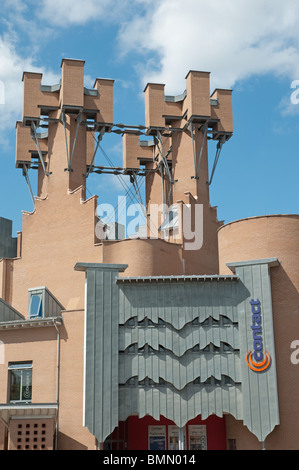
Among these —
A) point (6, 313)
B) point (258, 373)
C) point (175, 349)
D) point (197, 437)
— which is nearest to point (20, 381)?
point (6, 313)

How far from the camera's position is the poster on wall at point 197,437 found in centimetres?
4016

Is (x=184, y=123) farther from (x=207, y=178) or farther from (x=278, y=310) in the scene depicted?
(x=278, y=310)

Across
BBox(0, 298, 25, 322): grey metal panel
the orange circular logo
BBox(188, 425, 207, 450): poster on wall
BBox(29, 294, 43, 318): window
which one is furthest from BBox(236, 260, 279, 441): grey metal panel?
BBox(0, 298, 25, 322): grey metal panel

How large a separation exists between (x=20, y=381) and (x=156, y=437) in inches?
335

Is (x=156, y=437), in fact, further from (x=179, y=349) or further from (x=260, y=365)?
(x=260, y=365)

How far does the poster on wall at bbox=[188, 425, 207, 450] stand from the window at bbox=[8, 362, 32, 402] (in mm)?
9516

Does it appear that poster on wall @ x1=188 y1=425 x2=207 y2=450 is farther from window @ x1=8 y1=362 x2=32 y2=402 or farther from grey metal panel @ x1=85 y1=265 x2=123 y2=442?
window @ x1=8 y1=362 x2=32 y2=402

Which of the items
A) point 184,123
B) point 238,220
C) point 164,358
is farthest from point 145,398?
point 184,123

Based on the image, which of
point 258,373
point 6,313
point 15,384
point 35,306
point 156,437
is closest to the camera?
point 258,373

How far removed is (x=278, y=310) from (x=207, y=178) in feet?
62.0

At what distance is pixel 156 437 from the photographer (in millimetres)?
40594

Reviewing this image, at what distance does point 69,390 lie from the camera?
125 feet

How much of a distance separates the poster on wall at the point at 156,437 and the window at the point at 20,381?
24.2 ft

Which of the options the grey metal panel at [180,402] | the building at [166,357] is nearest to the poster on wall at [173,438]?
the building at [166,357]
